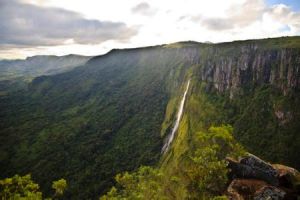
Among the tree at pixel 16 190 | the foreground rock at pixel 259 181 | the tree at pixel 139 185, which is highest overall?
the tree at pixel 16 190

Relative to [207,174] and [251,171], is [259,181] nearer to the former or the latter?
[251,171]

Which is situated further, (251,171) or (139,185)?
(251,171)

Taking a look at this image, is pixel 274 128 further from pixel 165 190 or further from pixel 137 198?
pixel 137 198

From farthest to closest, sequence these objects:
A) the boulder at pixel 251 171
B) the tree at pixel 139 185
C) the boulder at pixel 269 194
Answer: the boulder at pixel 251 171 → the tree at pixel 139 185 → the boulder at pixel 269 194

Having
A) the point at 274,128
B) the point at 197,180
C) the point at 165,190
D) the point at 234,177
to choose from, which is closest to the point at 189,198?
the point at 197,180

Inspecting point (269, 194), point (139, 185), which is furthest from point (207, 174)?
point (139, 185)

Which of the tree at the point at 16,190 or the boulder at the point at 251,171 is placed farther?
the boulder at the point at 251,171

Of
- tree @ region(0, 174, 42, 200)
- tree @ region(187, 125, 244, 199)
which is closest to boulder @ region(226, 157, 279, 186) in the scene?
tree @ region(187, 125, 244, 199)

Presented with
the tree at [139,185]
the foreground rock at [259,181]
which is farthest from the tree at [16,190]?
the foreground rock at [259,181]

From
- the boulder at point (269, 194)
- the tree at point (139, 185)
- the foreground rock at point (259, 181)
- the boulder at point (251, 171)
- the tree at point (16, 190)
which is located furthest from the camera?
the boulder at point (251, 171)

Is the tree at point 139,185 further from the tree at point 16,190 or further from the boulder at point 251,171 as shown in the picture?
the boulder at point 251,171
